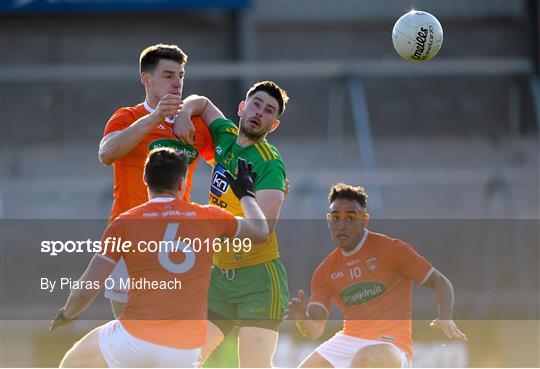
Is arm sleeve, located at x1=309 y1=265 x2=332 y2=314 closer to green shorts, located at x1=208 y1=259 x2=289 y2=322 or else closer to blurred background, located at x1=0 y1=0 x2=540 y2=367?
green shorts, located at x1=208 y1=259 x2=289 y2=322

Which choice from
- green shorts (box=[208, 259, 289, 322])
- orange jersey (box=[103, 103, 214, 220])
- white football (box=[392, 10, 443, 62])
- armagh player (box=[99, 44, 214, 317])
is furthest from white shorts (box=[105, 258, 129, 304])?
white football (box=[392, 10, 443, 62])

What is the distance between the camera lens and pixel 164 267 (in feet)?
15.3

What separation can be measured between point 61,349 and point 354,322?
208 inches

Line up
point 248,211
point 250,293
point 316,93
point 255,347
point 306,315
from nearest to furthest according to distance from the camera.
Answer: point 248,211
point 255,347
point 250,293
point 306,315
point 316,93

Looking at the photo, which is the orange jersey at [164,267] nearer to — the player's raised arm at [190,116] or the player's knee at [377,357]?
the player's raised arm at [190,116]

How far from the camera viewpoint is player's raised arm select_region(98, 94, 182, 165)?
541 cm

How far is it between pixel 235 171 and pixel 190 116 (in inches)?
17.4

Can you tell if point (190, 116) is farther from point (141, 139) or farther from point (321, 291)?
point (321, 291)

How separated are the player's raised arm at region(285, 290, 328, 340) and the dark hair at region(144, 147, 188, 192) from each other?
143 centimetres

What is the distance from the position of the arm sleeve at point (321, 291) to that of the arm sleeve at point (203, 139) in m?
1.10

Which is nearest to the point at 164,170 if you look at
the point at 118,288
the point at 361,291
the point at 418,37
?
the point at 118,288

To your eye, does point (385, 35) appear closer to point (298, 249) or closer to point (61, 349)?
point (298, 249)

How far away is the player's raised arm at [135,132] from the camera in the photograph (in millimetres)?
5410

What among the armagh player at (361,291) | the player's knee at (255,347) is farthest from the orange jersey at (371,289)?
the player's knee at (255,347)
